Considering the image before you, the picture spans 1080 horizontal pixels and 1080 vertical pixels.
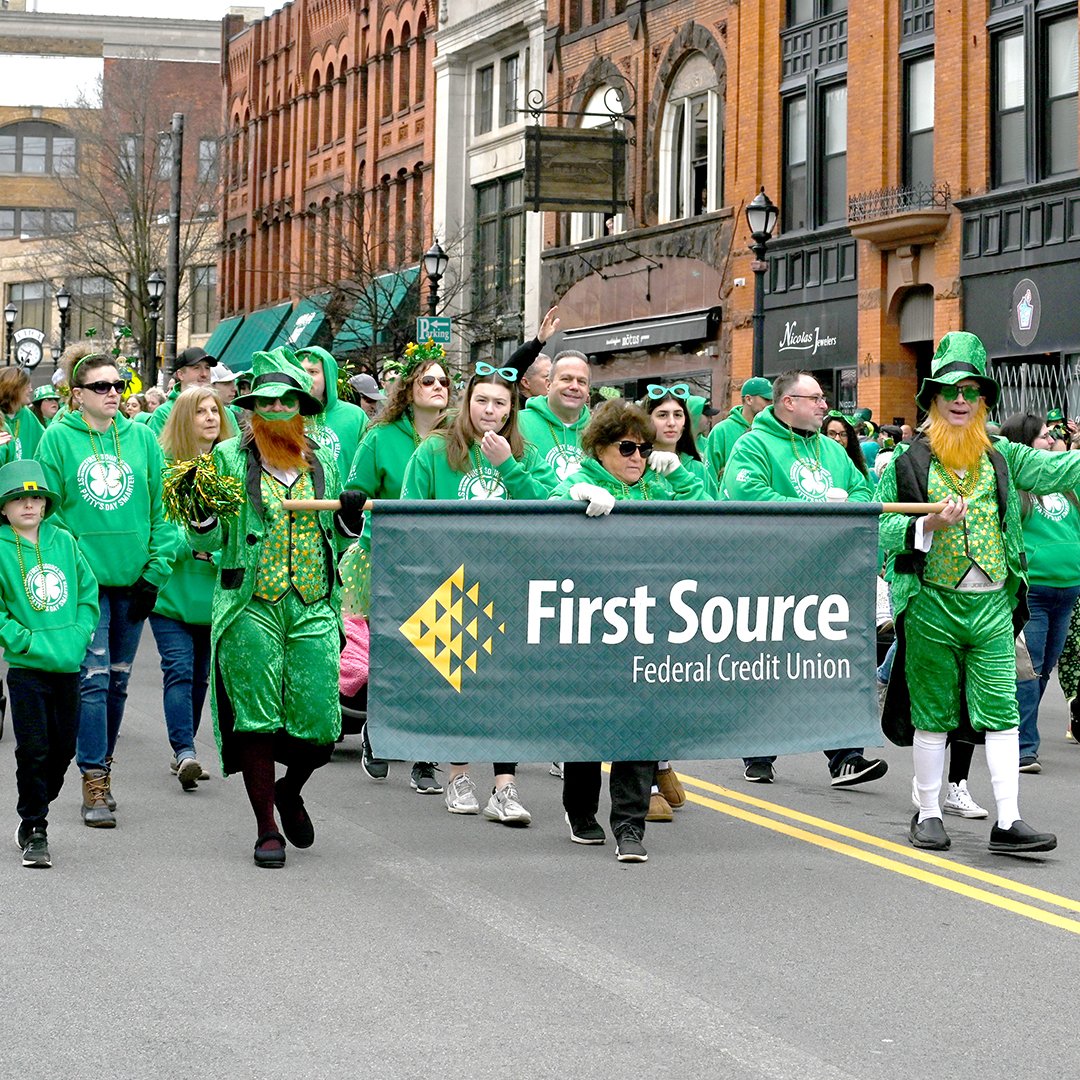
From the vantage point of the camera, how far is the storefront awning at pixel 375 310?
38875mm

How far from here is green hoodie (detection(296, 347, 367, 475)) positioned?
33.9ft

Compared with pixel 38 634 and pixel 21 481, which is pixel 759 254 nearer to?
pixel 21 481

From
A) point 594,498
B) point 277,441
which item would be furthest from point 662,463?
point 277,441

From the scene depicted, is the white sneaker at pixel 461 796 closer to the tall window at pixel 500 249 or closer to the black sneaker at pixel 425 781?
the black sneaker at pixel 425 781

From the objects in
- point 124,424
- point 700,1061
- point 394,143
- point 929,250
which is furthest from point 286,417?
point 394,143

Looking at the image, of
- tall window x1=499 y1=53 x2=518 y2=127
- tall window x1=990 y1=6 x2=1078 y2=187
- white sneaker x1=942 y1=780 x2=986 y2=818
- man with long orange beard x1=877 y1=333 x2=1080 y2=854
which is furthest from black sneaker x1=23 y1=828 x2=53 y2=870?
tall window x1=499 y1=53 x2=518 y2=127

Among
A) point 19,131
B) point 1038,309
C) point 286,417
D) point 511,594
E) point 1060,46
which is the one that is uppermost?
point 19,131

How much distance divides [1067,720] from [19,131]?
84.7 metres

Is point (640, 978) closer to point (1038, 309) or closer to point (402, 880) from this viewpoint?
point (402, 880)

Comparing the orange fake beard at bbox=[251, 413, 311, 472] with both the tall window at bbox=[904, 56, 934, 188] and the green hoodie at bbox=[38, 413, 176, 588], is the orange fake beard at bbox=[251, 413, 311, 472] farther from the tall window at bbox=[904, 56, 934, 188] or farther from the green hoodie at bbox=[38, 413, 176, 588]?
the tall window at bbox=[904, 56, 934, 188]

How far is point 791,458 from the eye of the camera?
945 centimetres

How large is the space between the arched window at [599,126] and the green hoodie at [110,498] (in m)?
27.7

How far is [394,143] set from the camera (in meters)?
47.9

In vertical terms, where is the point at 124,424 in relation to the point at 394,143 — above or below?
below
